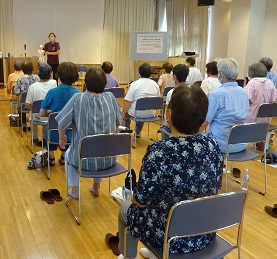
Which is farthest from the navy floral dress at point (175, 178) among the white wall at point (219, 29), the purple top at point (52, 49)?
the purple top at point (52, 49)

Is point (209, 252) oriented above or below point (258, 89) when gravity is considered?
below

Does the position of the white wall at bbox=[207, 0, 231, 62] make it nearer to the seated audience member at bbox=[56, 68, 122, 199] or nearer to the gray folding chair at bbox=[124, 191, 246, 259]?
the seated audience member at bbox=[56, 68, 122, 199]

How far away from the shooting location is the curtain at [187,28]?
11.1m

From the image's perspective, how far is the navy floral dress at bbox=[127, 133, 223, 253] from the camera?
171 centimetres

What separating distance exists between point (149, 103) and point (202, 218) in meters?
3.50

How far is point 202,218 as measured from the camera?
1.72m

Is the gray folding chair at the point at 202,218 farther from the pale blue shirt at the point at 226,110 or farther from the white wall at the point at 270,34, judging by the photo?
the white wall at the point at 270,34

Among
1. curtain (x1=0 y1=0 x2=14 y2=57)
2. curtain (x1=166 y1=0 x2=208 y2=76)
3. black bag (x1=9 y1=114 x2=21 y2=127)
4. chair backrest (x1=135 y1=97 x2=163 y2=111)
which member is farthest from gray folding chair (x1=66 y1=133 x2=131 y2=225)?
curtain (x1=0 y1=0 x2=14 y2=57)

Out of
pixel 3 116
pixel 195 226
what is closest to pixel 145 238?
pixel 195 226

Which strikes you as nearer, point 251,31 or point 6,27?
point 251,31

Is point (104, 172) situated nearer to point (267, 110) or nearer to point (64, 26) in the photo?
point (267, 110)

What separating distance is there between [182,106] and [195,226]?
22.5 inches

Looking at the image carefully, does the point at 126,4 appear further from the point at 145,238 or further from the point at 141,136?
the point at 145,238

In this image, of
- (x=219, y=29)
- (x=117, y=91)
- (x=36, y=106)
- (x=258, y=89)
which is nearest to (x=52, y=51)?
(x=219, y=29)
